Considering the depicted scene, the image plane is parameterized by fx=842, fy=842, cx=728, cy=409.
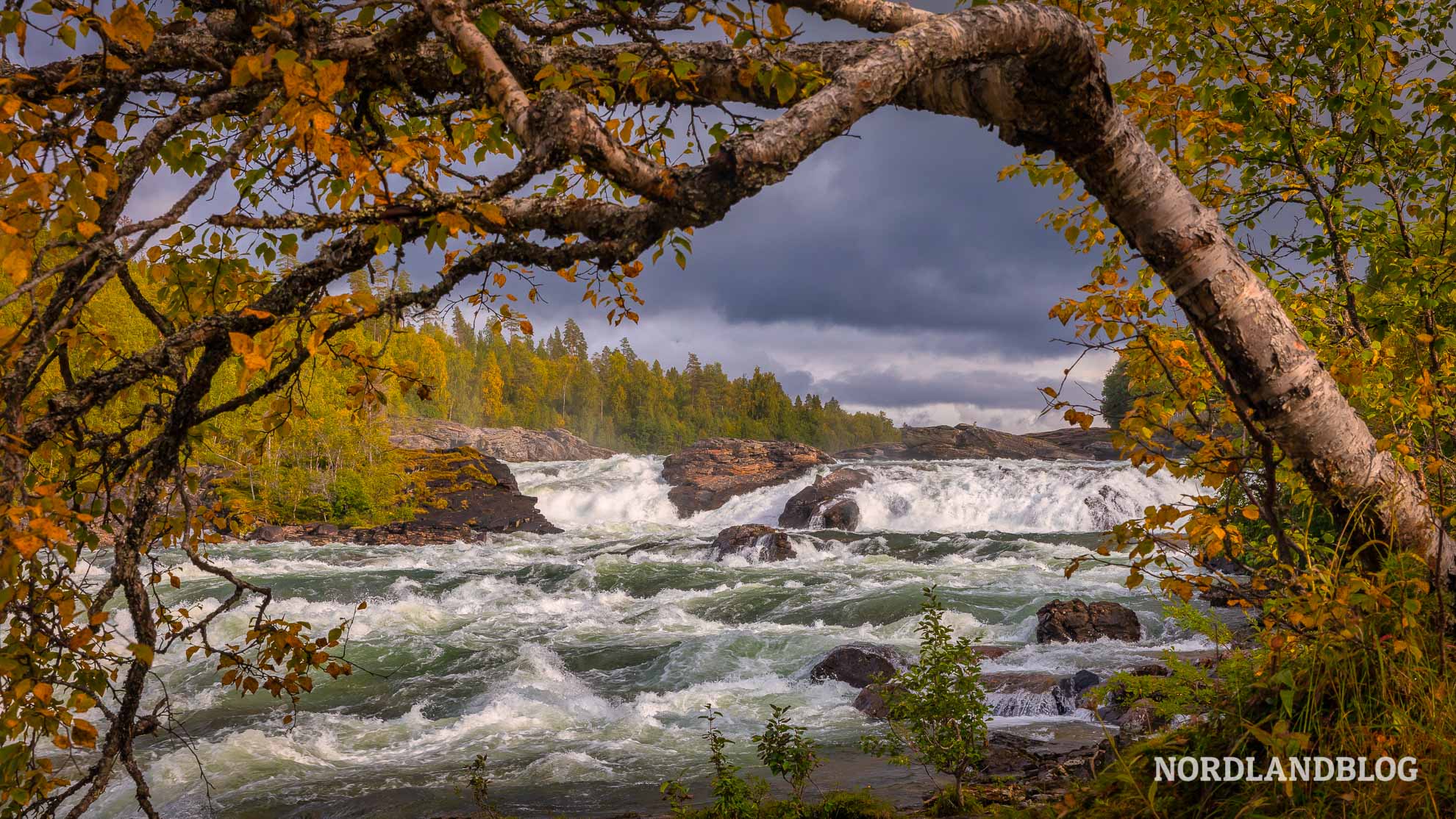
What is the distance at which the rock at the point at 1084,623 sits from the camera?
1166cm

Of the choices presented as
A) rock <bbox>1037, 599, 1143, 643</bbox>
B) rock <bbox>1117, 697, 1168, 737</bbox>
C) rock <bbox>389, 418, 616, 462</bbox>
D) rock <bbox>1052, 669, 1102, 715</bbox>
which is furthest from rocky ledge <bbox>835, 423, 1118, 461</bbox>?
rock <bbox>1117, 697, 1168, 737</bbox>

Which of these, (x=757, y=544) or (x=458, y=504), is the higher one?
(x=458, y=504)

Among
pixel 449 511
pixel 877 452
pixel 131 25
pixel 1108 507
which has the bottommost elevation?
pixel 1108 507

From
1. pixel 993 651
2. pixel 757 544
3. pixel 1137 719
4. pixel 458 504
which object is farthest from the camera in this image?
pixel 458 504

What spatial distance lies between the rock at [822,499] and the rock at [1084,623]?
15489 mm

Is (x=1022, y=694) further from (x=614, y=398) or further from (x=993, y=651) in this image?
(x=614, y=398)

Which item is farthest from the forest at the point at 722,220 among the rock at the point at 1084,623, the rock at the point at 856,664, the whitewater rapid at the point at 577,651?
the rock at the point at 1084,623

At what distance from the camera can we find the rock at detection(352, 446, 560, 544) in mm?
28422

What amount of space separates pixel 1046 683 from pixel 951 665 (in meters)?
5.05

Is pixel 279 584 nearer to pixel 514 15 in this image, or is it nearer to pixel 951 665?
pixel 951 665

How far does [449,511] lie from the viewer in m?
32.6

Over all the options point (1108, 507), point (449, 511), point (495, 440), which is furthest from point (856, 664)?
point (495, 440)

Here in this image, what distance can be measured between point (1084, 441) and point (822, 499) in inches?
1180

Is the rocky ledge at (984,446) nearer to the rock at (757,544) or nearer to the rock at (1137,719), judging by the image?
the rock at (757,544)
